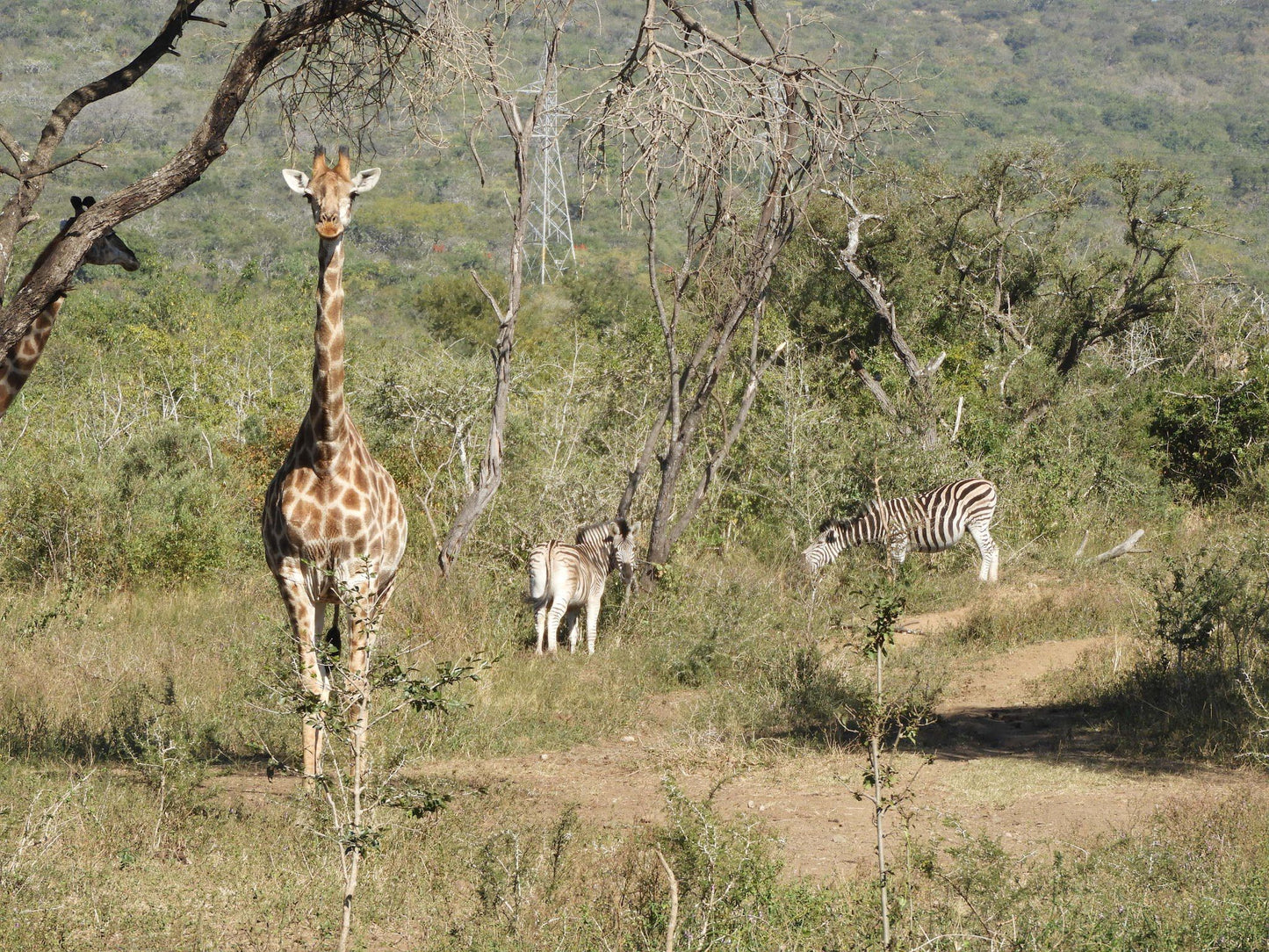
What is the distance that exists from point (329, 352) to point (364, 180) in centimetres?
92

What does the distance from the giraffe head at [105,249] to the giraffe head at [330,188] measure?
0.91 meters

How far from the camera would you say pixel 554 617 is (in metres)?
10.1

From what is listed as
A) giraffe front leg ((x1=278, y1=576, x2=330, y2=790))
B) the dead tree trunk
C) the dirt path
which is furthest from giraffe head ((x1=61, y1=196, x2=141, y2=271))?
the dead tree trunk

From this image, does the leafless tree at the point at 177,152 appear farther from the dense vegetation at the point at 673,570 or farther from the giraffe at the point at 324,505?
the dense vegetation at the point at 673,570

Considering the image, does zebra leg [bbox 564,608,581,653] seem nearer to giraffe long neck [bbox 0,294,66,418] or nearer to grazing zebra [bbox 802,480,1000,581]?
grazing zebra [bbox 802,480,1000,581]

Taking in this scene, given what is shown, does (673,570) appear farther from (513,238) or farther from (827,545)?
(513,238)

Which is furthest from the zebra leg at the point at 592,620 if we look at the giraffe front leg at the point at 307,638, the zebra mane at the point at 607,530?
the giraffe front leg at the point at 307,638

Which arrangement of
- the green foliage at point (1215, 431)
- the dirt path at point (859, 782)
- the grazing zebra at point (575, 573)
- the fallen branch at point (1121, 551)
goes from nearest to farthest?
the dirt path at point (859, 782)
the grazing zebra at point (575, 573)
the fallen branch at point (1121, 551)
the green foliage at point (1215, 431)

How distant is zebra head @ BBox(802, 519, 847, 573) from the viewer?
1321 centimetres

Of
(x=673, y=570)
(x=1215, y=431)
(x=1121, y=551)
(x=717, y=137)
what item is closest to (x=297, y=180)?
(x=717, y=137)

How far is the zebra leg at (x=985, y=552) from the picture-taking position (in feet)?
43.9

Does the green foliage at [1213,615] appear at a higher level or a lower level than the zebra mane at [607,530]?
lower

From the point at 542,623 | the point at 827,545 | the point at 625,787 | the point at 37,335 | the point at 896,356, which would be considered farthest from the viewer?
the point at 896,356

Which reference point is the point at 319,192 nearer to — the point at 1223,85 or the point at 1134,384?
the point at 1134,384
